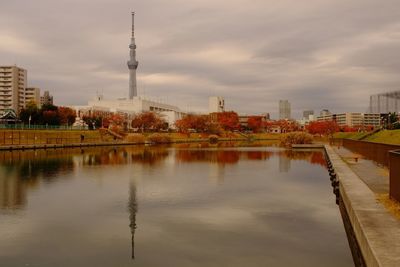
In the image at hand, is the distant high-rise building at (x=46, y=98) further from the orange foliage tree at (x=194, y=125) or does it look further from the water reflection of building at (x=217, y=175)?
the water reflection of building at (x=217, y=175)

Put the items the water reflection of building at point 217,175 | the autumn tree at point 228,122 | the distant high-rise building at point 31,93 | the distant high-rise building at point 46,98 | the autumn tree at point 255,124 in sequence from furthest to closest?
1. the autumn tree at point 255,124
2. the distant high-rise building at point 46,98
3. the autumn tree at point 228,122
4. the distant high-rise building at point 31,93
5. the water reflection of building at point 217,175

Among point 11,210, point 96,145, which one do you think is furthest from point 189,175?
point 96,145

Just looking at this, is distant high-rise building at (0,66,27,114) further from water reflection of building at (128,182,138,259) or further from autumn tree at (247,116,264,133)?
water reflection of building at (128,182,138,259)

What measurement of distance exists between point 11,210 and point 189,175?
15174 mm

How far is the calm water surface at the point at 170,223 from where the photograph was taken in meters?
11.8

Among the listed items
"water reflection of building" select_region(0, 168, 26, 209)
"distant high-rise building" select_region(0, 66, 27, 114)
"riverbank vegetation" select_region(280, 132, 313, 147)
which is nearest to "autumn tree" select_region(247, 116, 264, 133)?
"riverbank vegetation" select_region(280, 132, 313, 147)

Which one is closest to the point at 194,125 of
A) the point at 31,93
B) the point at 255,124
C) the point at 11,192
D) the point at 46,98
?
the point at 255,124

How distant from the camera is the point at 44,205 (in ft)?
62.8

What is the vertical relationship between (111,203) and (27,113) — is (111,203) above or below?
below

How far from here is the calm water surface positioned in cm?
1177

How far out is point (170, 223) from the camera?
15.5 meters

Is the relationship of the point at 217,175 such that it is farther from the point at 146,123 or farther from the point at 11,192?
the point at 146,123

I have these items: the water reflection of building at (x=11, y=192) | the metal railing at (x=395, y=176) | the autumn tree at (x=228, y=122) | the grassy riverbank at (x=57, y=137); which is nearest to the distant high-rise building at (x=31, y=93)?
the grassy riverbank at (x=57, y=137)

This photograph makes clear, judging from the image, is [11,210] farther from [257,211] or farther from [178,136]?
[178,136]
